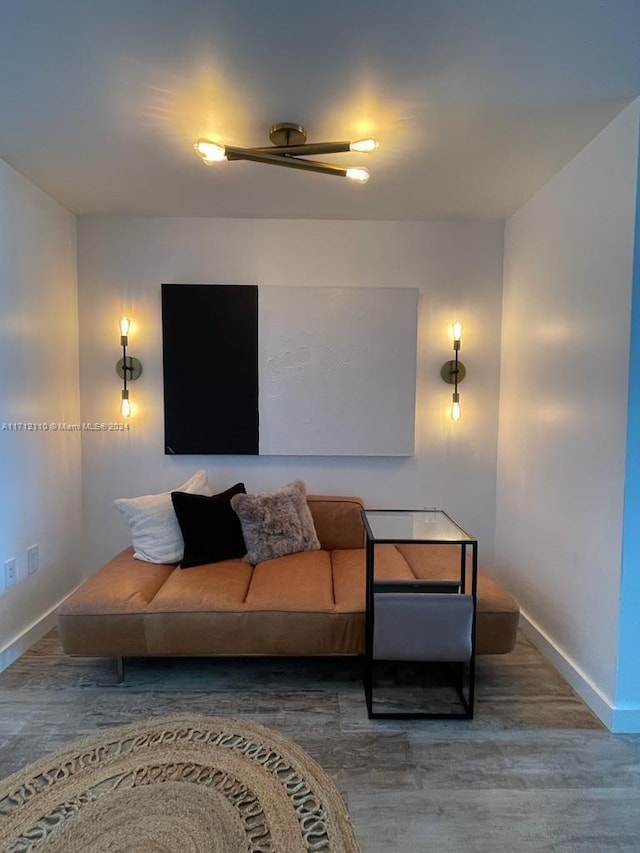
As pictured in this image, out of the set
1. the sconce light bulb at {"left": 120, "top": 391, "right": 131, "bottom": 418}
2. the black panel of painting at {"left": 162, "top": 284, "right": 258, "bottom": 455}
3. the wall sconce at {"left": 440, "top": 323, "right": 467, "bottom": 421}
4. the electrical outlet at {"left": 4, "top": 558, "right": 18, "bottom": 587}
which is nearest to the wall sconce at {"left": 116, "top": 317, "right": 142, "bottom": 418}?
the sconce light bulb at {"left": 120, "top": 391, "right": 131, "bottom": 418}

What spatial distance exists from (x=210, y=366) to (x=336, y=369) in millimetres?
875

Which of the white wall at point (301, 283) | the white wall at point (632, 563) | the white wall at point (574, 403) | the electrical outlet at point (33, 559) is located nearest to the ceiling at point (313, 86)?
the white wall at point (574, 403)

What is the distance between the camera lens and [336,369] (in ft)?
9.62

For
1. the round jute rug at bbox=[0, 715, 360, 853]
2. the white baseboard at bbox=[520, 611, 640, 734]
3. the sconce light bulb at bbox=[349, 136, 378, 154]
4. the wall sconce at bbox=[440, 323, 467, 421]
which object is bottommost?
the round jute rug at bbox=[0, 715, 360, 853]

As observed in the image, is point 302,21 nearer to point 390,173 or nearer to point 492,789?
point 390,173

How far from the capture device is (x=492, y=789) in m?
1.56

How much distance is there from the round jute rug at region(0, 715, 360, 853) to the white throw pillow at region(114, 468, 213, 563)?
0.89m

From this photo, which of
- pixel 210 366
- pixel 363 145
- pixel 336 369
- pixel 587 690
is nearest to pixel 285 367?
pixel 336 369

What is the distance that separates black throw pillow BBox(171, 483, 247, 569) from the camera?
98.9 inches

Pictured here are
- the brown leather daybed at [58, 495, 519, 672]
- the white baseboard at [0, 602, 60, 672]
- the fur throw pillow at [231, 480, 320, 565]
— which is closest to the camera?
the brown leather daybed at [58, 495, 519, 672]

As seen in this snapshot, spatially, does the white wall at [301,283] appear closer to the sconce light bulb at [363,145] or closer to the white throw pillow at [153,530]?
the white throw pillow at [153,530]

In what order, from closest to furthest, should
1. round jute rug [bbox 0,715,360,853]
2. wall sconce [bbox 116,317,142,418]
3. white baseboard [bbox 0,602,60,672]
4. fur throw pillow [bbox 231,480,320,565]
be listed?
round jute rug [bbox 0,715,360,853], white baseboard [bbox 0,602,60,672], fur throw pillow [bbox 231,480,320,565], wall sconce [bbox 116,317,142,418]

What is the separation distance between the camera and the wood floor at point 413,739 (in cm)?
143

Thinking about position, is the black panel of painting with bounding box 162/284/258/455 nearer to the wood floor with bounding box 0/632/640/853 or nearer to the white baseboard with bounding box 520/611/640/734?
the wood floor with bounding box 0/632/640/853
